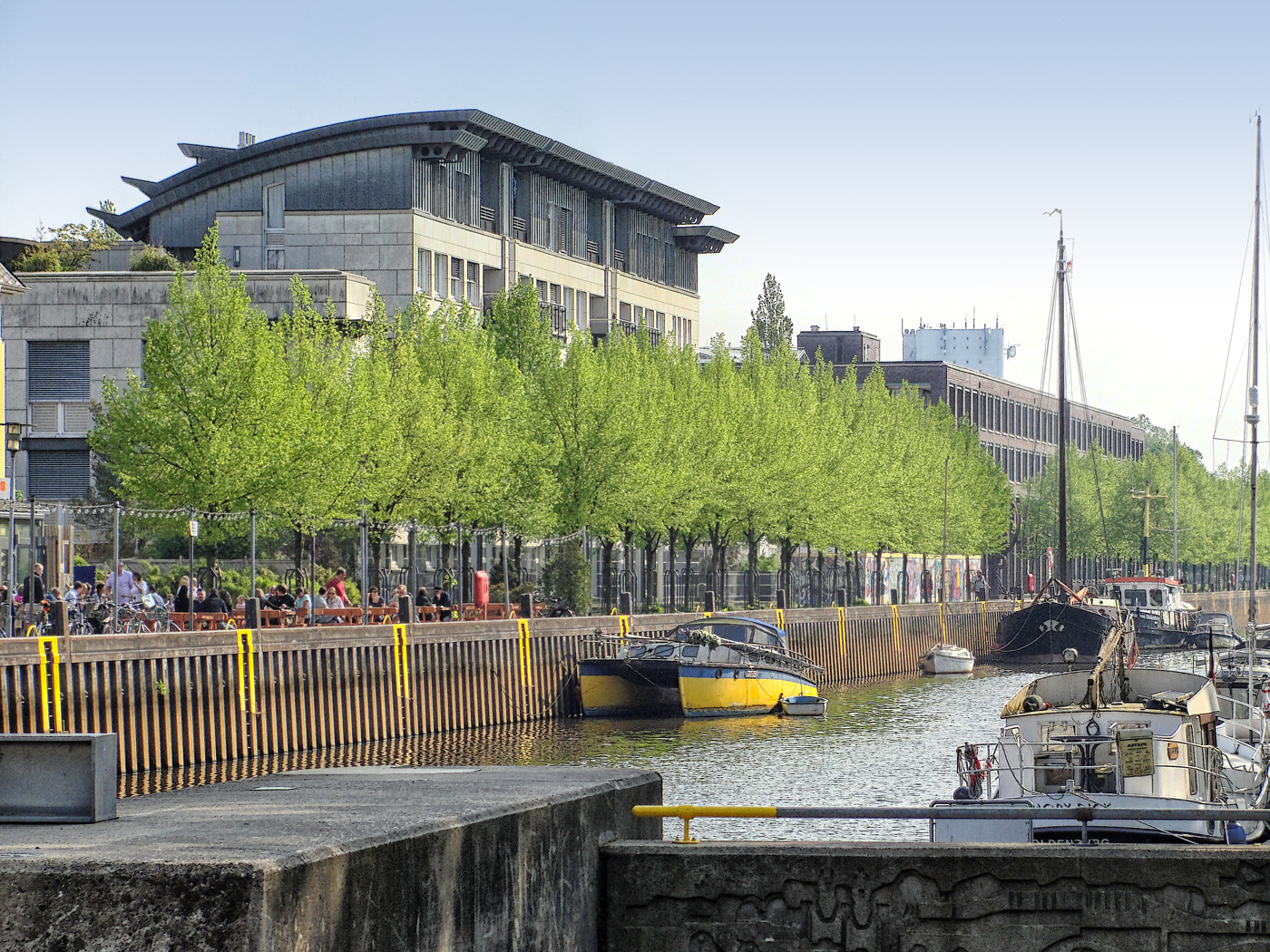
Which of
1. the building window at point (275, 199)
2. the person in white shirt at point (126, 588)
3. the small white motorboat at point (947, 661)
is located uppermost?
the building window at point (275, 199)

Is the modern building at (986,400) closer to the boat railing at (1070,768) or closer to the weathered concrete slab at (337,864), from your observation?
the boat railing at (1070,768)

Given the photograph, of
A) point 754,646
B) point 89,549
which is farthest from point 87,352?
point 754,646

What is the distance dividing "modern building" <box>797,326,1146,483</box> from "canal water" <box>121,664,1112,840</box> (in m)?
73.1

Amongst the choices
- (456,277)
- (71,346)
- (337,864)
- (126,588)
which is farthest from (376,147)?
(337,864)

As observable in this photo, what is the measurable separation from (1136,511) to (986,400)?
53.6ft

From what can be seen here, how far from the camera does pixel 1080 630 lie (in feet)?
251

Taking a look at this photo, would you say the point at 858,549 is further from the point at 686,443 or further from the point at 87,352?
the point at 87,352

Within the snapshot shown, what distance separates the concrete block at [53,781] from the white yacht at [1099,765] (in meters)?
11.5

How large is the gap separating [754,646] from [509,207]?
34.4m

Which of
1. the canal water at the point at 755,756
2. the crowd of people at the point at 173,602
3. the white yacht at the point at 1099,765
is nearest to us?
the white yacht at the point at 1099,765

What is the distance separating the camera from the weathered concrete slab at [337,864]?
328 inches

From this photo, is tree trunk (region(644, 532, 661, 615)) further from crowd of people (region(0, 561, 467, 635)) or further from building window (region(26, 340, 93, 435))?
building window (region(26, 340, 93, 435))

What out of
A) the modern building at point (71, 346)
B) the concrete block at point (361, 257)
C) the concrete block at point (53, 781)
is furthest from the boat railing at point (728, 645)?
the concrete block at point (53, 781)

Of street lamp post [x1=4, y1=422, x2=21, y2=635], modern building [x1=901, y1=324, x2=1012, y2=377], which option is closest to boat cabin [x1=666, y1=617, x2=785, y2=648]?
street lamp post [x1=4, y1=422, x2=21, y2=635]
